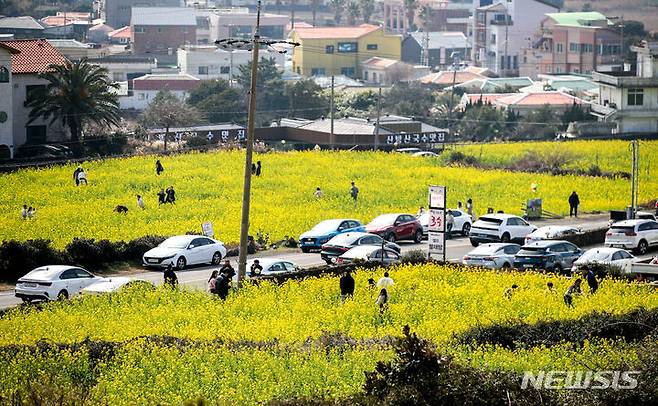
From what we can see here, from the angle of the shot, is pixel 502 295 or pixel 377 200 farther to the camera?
→ pixel 377 200

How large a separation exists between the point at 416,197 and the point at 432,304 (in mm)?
28730

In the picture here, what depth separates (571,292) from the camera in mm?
36062

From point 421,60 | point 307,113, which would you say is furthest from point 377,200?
point 421,60

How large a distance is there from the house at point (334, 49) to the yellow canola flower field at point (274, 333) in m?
120

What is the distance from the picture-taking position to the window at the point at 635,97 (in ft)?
317

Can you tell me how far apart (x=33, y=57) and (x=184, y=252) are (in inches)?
1610

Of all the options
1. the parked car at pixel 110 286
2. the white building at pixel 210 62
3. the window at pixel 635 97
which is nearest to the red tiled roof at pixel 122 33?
the white building at pixel 210 62

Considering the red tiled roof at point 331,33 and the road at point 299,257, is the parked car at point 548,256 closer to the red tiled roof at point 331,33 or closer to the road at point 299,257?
the road at point 299,257

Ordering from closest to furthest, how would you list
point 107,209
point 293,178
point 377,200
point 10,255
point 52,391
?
point 52,391 < point 10,255 < point 107,209 < point 377,200 < point 293,178

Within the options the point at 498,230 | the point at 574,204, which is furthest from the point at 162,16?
the point at 498,230

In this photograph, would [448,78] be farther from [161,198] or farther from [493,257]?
[493,257]

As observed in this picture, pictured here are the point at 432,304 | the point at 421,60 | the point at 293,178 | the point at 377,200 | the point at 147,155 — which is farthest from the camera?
the point at 421,60

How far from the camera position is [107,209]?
2302 inches

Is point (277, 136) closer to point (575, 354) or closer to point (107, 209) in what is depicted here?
point (107, 209)
